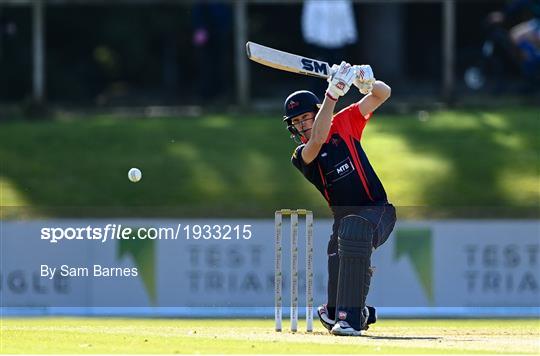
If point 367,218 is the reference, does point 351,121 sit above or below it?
above

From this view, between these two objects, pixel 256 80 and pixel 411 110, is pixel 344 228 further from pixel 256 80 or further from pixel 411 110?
pixel 256 80

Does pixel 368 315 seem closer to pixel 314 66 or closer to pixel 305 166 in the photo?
pixel 305 166

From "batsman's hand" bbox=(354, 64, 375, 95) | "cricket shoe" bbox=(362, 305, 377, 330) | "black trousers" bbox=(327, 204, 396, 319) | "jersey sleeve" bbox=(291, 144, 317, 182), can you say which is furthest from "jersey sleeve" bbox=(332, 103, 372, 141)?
"cricket shoe" bbox=(362, 305, 377, 330)

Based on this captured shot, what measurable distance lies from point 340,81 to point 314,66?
0.56m

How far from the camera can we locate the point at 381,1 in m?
16.8

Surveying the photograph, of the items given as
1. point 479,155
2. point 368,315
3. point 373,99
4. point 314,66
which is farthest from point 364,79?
point 479,155

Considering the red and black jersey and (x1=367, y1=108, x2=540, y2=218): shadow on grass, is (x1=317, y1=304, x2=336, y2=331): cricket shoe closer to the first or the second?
the red and black jersey

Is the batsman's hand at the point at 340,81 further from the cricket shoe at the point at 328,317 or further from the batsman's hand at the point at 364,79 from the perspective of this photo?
the cricket shoe at the point at 328,317

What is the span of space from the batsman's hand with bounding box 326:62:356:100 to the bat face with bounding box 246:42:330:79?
1.30ft

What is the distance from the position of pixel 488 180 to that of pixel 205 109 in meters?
4.15

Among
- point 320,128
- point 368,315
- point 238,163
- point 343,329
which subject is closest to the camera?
point 320,128

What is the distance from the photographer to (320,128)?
8445 millimetres

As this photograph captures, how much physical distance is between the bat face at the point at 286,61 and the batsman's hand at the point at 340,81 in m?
0.40

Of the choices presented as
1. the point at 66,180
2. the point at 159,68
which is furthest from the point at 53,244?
the point at 159,68
